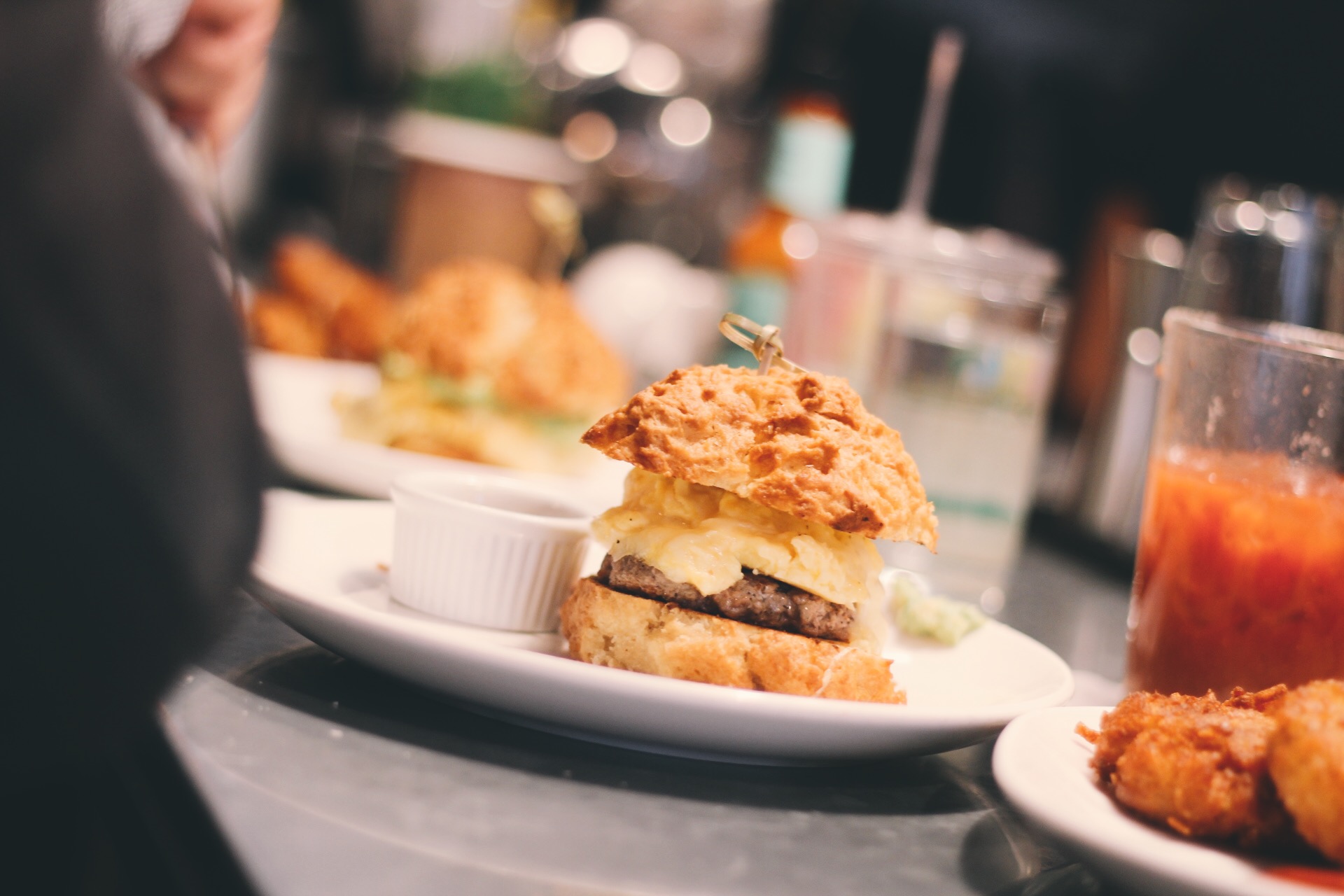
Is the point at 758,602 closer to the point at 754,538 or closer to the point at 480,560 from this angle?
the point at 754,538

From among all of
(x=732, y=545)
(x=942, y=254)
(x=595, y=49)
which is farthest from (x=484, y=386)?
(x=595, y=49)

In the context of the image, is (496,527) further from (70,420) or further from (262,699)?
(70,420)

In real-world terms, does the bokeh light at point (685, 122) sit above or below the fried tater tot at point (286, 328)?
above

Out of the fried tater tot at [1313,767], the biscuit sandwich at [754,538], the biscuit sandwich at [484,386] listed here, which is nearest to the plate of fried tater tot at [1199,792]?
the fried tater tot at [1313,767]

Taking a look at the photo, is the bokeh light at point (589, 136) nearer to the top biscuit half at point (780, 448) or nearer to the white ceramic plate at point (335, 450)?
the white ceramic plate at point (335, 450)

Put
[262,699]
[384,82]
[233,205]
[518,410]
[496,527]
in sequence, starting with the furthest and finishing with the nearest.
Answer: [384,82] → [233,205] → [518,410] → [496,527] → [262,699]

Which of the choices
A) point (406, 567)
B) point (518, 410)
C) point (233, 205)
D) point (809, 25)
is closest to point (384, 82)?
point (233, 205)

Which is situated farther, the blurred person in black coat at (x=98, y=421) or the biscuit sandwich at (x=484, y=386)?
the biscuit sandwich at (x=484, y=386)
